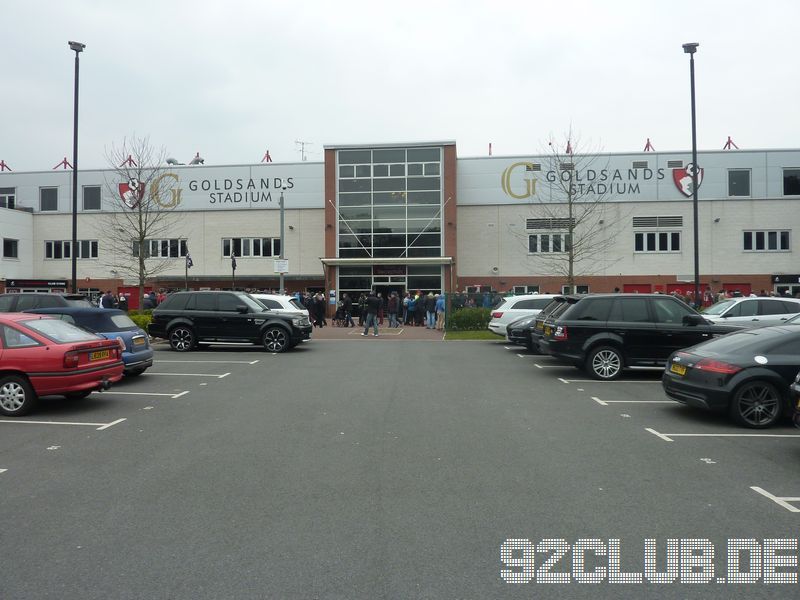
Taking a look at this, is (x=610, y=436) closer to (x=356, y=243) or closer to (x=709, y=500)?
(x=709, y=500)

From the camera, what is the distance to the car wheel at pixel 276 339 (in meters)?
18.9

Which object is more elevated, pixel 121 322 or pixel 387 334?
pixel 121 322

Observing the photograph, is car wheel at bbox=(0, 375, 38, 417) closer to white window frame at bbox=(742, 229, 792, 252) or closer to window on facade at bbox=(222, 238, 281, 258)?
window on facade at bbox=(222, 238, 281, 258)

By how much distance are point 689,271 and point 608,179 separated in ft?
25.2

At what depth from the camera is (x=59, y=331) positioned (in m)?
9.78

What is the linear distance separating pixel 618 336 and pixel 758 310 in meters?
7.34

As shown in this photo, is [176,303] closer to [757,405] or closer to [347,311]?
[347,311]

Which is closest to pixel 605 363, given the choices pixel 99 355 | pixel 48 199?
pixel 99 355

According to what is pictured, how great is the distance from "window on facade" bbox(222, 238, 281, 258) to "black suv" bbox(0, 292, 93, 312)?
27287 mm

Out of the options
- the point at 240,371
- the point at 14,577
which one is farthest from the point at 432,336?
the point at 14,577

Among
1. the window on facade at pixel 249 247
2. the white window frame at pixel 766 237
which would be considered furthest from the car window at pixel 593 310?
the white window frame at pixel 766 237

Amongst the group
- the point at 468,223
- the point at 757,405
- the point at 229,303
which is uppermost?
the point at 468,223

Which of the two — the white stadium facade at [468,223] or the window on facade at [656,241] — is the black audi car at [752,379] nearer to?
the white stadium facade at [468,223]

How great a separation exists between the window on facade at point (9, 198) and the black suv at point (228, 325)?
35.0 metres
